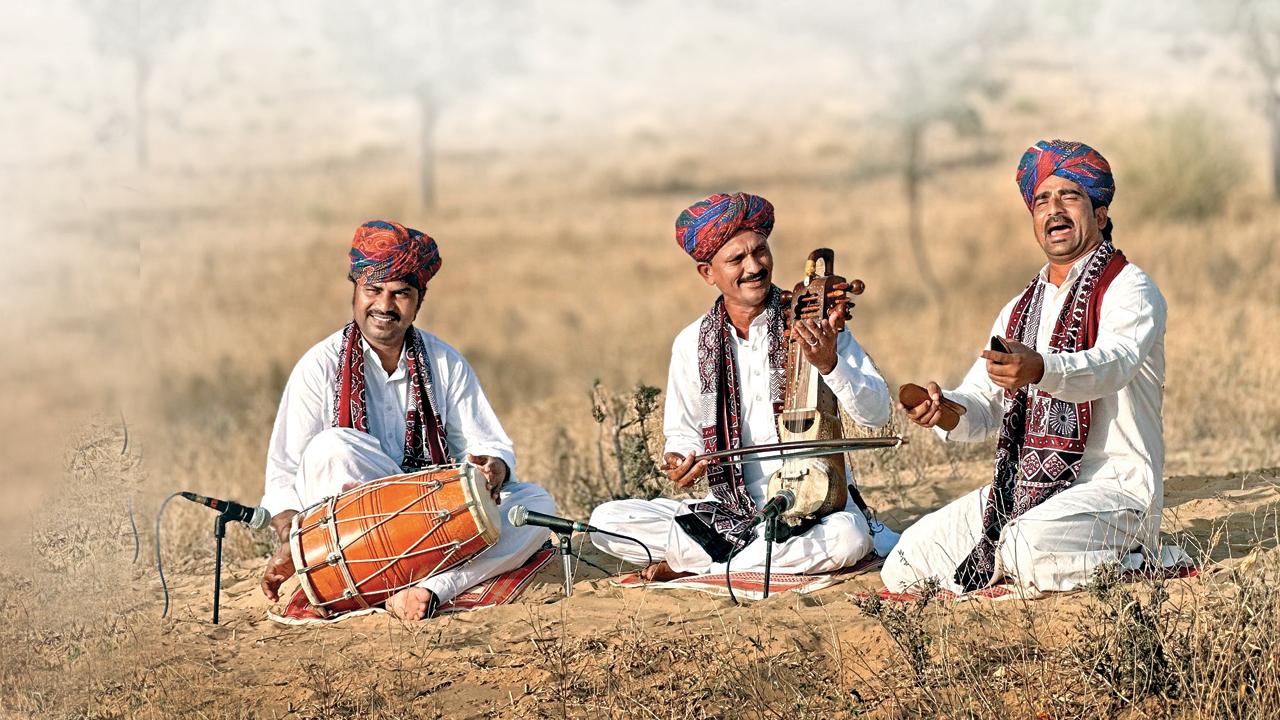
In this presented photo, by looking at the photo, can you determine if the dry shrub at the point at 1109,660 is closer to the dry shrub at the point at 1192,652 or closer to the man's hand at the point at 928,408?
the dry shrub at the point at 1192,652

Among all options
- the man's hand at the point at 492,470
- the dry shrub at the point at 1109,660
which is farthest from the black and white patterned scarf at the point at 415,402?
the dry shrub at the point at 1109,660

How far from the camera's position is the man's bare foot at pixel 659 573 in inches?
258

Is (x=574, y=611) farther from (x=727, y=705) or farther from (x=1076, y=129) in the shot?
(x=1076, y=129)

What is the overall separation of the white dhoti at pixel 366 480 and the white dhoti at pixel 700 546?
1.19 ft

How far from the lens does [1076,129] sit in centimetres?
3234

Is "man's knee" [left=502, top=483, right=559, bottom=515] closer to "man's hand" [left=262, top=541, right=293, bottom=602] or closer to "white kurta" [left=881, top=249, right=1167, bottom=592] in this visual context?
"man's hand" [left=262, top=541, right=293, bottom=602]

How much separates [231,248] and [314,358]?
23533 millimetres

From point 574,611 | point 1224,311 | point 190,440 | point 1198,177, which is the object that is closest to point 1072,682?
point 574,611

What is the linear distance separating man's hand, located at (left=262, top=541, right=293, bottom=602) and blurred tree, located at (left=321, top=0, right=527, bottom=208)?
34.3m

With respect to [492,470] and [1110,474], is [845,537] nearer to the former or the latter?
[1110,474]

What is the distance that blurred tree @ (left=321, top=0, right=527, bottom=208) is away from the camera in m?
41.7

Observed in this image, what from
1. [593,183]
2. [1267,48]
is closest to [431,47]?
[593,183]

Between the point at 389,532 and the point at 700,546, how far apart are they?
126 centimetres

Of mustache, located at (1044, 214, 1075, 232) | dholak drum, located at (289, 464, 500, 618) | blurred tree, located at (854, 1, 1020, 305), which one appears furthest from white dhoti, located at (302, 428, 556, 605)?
blurred tree, located at (854, 1, 1020, 305)
